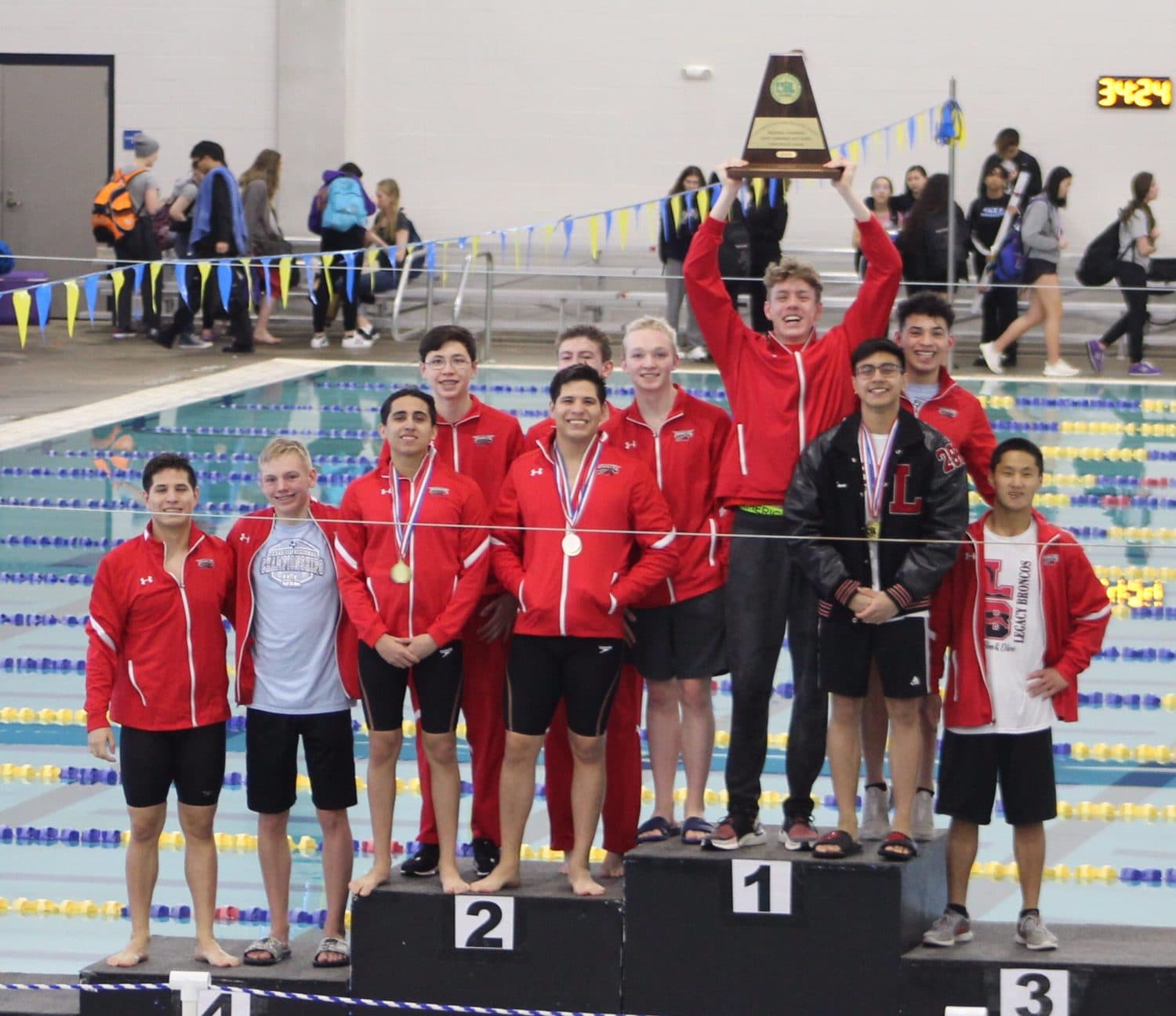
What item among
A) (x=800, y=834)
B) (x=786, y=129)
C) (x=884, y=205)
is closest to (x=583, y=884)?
(x=800, y=834)

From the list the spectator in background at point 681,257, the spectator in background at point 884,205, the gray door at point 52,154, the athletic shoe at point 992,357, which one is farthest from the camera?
the gray door at point 52,154

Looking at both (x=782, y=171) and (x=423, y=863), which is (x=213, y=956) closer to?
(x=423, y=863)

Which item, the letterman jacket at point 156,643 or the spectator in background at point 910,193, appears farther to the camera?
the spectator in background at point 910,193

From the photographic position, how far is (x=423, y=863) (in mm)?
4672

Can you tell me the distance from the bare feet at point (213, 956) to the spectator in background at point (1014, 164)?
1182 cm

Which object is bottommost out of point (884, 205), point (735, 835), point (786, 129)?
point (735, 835)

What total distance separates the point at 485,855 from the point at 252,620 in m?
0.86

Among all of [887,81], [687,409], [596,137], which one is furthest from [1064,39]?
[687,409]

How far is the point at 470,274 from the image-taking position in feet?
48.9

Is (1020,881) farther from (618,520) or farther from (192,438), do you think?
(192,438)

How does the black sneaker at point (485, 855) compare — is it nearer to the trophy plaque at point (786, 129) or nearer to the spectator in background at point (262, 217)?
the trophy plaque at point (786, 129)

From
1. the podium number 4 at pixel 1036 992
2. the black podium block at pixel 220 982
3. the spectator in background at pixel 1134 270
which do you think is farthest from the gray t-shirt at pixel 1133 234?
the black podium block at pixel 220 982

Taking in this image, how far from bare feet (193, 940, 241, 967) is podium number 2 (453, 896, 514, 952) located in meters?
0.58

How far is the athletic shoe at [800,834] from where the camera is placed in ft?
14.7
